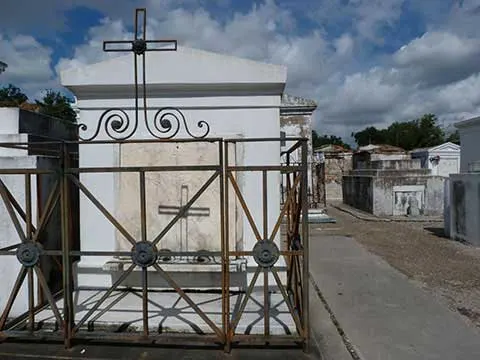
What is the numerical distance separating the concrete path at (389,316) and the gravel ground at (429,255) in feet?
1.02

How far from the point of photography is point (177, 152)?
4.38 metres

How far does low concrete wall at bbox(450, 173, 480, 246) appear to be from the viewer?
8.38 m

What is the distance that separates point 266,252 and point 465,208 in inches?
290

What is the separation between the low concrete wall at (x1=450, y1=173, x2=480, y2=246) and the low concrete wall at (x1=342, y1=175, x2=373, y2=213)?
499 cm

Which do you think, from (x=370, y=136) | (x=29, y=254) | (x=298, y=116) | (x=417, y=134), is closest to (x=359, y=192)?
(x=298, y=116)

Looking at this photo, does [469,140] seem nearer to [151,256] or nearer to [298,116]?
[298,116]

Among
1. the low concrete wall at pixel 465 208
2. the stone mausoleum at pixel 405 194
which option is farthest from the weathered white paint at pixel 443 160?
the low concrete wall at pixel 465 208

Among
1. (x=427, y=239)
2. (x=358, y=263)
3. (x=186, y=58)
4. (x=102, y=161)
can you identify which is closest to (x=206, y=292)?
(x=102, y=161)

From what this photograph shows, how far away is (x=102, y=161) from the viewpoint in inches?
172

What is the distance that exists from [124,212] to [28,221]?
114cm

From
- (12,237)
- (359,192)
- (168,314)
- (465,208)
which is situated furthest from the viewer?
(359,192)

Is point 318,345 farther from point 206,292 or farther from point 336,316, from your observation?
point 206,292

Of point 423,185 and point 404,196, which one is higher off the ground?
point 423,185

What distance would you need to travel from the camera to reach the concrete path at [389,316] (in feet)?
10.9
